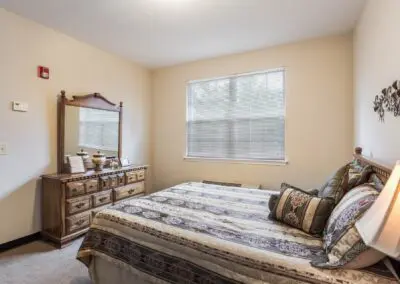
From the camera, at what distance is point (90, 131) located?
3.28m

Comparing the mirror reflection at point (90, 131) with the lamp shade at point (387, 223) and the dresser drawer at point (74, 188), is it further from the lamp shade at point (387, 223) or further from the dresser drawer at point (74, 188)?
the lamp shade at point (387, 223)

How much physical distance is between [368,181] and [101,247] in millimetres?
1959

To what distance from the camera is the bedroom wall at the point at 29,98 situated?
2467 mm

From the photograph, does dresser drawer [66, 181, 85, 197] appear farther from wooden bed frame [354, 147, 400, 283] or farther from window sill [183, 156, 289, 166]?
wooden bed frame [354, 147, 400, 283]

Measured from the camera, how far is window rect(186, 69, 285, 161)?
3439 mm

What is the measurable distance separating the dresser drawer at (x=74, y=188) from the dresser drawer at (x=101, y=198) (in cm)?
20

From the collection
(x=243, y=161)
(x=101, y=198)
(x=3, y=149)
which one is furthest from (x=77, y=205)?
(x=243, y=161)

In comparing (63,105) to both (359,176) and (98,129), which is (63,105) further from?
(359,176)

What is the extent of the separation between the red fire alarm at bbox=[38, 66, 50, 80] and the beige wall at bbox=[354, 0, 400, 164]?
338 centimetres

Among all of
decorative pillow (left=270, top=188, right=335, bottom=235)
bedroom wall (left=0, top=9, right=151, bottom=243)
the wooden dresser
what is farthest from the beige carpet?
decorative pillow (left=270, top=188, right=335, bottom=235)

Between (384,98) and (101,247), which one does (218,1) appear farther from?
(101,247)

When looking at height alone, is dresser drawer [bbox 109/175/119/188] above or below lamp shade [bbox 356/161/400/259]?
below

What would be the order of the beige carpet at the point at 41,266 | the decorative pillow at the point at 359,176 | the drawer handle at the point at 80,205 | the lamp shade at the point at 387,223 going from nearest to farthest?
the lamp shade at the point at 387,223 → the decorative pillow at the point at 359,176 → the beige carpet at the point at 41,266 → the drawer handle at the point at 80,205

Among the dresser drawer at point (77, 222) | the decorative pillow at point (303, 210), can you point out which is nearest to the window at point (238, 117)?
the decorative pillow at point (303, 210)
